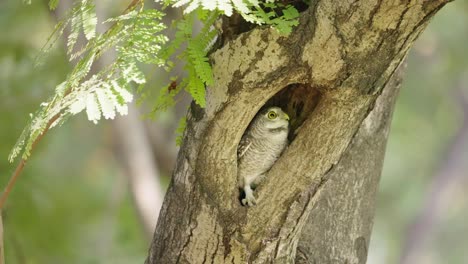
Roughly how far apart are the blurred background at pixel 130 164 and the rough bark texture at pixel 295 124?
495mm

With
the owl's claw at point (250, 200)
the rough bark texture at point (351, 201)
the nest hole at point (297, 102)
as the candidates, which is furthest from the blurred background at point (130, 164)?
the rough bark texture at point (351, 201)

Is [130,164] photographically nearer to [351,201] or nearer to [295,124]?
[351,201]

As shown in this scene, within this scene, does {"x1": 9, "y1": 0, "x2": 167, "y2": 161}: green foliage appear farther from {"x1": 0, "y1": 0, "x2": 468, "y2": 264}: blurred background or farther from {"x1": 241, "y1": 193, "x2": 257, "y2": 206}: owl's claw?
{"x1": 241, "y1": 193, "x2": 257, "y2": 206}: owl's claw

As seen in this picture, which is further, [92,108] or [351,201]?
[351,201]

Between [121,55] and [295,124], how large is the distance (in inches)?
48.7

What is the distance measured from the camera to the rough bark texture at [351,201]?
4828 mm

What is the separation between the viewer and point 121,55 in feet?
11.9

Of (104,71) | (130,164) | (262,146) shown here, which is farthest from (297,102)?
(130,164)

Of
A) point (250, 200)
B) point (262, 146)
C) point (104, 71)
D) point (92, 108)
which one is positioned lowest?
point (250, 200)

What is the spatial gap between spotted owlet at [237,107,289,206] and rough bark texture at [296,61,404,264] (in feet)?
1.16

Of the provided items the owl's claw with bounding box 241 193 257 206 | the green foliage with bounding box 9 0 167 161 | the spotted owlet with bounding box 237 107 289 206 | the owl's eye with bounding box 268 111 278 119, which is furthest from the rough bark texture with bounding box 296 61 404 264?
the green foliage with bounding box 9 0 167 161

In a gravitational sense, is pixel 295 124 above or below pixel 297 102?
below

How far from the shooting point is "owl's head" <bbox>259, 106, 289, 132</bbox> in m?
4.58

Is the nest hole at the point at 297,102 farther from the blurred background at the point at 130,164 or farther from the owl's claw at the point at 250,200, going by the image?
the blurred background at the point at 130,164
